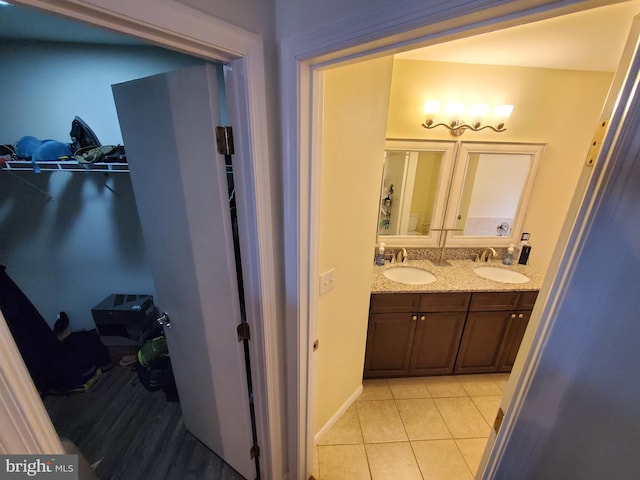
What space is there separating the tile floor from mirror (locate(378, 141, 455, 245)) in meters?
1.27

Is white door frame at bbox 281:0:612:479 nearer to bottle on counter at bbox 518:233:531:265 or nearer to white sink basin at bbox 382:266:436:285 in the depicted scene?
white sink basin at bbox 382:266:436:285

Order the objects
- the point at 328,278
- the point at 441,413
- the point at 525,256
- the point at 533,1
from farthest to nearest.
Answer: the point at 525,256 < the point at 441,413 < the point at 328,278 < the point at 533,1

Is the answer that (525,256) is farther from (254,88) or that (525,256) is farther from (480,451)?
(254,88)

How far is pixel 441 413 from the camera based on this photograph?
191 cm

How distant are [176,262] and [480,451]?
223 centimetres

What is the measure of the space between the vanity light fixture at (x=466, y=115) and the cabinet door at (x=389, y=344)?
1563 mm

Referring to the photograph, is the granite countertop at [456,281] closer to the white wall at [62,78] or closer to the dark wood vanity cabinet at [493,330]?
the dark wood vanity cabinet at [493,330]

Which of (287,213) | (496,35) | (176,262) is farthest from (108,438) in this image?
(496,35)

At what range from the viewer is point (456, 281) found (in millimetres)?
2002

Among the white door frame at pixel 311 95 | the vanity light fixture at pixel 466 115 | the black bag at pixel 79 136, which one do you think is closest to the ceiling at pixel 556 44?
the vanity light fixture at pixel 466 115

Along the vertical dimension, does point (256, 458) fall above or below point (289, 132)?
below

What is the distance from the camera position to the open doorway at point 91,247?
170cm

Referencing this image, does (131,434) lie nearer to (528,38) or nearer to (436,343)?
(436,343)

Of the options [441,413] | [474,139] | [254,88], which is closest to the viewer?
[254,88]
